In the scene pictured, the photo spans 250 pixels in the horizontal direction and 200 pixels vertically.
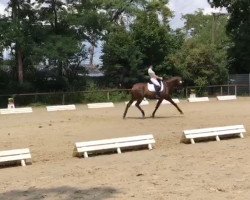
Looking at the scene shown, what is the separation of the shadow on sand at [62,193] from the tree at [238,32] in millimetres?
36739

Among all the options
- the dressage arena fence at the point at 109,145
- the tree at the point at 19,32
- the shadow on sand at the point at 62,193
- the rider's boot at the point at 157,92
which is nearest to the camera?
the shadow on sand at the point at 62,193

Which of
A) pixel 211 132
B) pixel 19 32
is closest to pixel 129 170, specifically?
pixel 211 132

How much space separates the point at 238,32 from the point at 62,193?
3985 cm

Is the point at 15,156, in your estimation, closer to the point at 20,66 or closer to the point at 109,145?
the point at 109,145

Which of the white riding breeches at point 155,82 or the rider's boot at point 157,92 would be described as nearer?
the rider's boot at point 157,92

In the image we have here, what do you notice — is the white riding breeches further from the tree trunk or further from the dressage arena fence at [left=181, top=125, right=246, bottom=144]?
the tree trunk

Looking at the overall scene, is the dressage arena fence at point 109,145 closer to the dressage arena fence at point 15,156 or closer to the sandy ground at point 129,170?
the sandy ground at point 129,170

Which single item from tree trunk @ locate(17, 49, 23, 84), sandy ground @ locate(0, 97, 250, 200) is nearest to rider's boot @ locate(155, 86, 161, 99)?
sandy ground @ locate(0, 97, 250, 200)

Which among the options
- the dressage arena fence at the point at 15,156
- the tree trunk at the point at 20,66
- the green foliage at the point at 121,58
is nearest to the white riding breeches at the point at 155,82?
the dressage arena fence at the point at 15,156

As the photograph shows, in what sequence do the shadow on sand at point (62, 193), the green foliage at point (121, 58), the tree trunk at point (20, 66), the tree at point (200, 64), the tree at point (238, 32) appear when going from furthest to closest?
the tree at point (238, 32) < the tree at point (200, 64) < the green foliage at point (121, 58) < the tree trunk at point (20, 66) < the shadow on sand at point (62, 193)

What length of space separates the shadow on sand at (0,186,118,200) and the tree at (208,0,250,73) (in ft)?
121

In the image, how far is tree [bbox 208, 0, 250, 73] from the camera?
147 feet

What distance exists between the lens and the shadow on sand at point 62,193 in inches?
334

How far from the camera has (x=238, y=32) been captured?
4634cm
